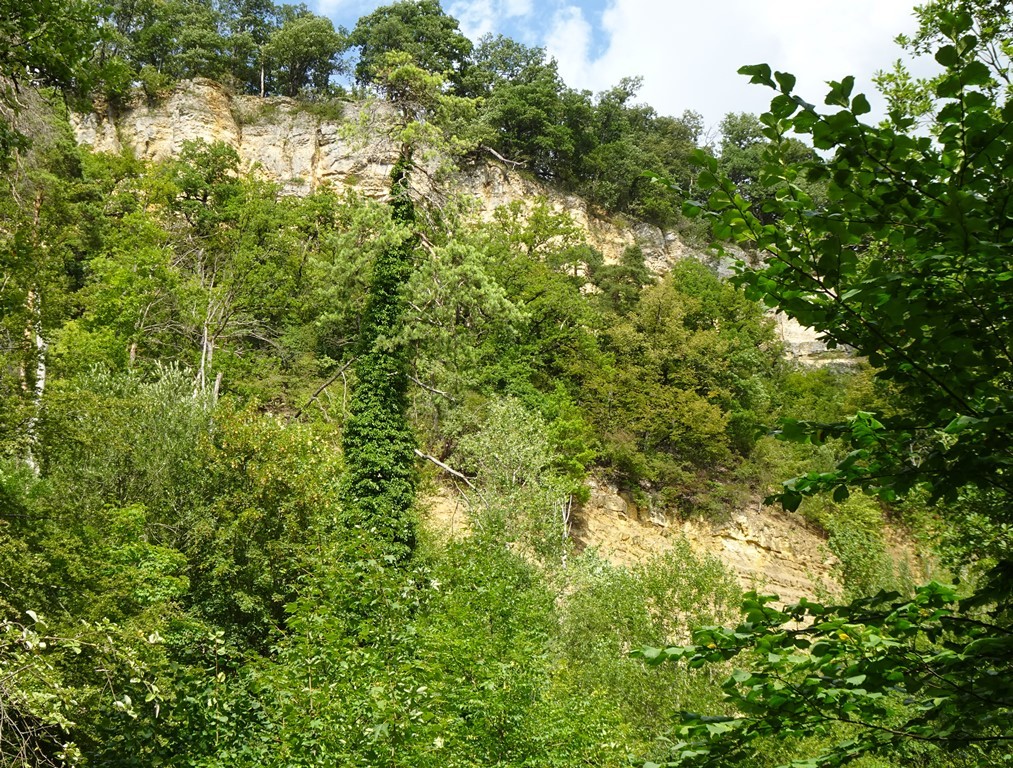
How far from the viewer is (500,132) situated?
4516cm

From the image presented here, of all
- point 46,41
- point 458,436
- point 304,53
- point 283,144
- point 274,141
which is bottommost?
point 458,436

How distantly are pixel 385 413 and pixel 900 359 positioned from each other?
52.9 feet

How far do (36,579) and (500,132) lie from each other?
4128cm

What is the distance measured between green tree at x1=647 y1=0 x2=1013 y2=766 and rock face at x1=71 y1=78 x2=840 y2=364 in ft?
118

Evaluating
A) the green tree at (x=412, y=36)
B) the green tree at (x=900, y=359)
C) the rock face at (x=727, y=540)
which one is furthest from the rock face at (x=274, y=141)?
the green tree at (x=900, y=359)

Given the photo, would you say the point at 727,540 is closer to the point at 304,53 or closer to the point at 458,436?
the point at 458,436

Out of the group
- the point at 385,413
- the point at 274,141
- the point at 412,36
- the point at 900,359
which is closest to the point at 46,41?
the point at 900,359

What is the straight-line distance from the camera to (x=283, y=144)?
4178cm

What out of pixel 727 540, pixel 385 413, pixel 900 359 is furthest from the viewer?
pixel 727 540

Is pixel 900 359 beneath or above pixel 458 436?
above

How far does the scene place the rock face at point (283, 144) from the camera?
39531 mm

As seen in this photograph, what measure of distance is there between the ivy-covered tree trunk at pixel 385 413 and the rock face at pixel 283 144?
63.4 ft

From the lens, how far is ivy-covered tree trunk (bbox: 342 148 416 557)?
17.1m

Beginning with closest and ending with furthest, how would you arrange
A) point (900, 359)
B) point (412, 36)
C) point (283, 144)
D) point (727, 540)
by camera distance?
point (900, 359)
point (727, 540)
point (283, 144)
point (412, 36)
